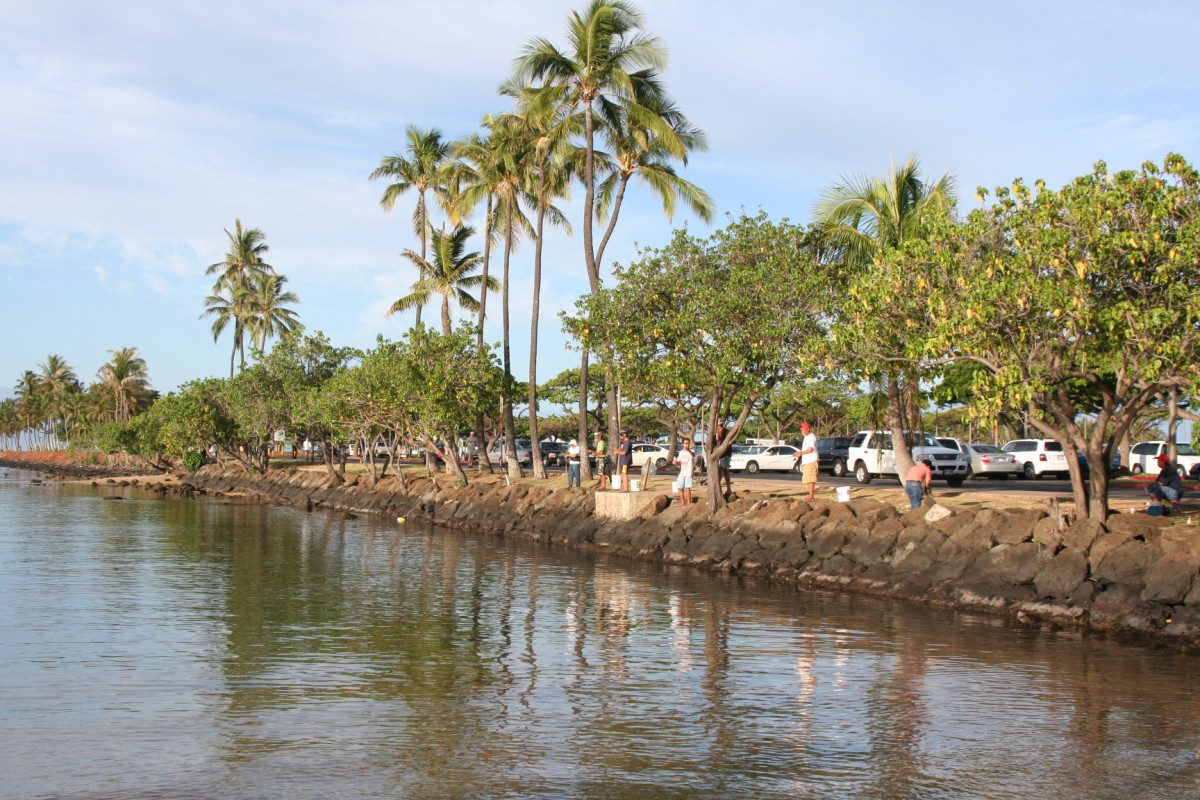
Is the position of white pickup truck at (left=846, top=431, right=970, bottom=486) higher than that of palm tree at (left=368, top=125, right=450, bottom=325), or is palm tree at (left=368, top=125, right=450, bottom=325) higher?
palm tree at (left=368, top=125, right=450, bottom=325)

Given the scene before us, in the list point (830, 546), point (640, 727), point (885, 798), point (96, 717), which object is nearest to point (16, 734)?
point (96, 717)

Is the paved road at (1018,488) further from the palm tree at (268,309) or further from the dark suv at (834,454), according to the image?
the palm tree at (268,309)

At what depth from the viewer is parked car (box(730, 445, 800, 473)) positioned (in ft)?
162

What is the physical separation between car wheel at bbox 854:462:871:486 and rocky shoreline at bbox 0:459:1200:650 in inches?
402

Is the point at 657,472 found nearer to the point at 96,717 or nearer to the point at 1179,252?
the point at 1179,252

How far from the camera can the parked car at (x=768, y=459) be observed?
162ft

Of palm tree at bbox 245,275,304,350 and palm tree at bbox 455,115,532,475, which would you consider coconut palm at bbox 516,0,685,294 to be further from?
palm tree at bbox 245,275,304,350

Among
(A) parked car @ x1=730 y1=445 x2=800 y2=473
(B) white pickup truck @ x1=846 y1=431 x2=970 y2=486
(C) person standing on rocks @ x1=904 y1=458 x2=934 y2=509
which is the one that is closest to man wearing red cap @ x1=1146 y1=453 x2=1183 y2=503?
(C) person standing on rocks @ x1=904 y1=458 x2=934 y2=509

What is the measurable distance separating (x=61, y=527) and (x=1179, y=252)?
3370 cm

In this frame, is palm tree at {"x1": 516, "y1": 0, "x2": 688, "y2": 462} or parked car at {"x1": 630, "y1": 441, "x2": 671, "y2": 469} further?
parked car at {"x1": 630, "y1": 441, "x2": 671, "y2": 469}

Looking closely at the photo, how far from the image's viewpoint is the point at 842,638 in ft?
52.5

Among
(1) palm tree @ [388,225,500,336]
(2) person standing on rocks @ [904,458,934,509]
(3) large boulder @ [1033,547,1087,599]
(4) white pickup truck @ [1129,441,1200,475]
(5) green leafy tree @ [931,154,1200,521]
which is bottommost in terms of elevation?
(3) large boulder @ [1033,547,1087,599]

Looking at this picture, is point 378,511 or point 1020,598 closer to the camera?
point 1020,598

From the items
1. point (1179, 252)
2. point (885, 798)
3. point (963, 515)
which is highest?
point (1179, 252)
